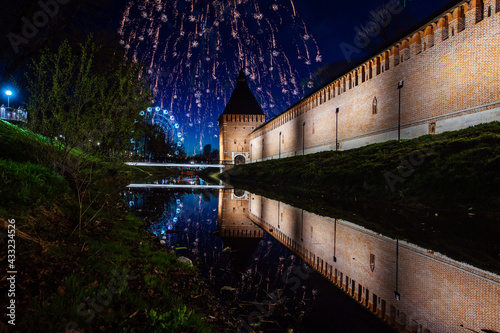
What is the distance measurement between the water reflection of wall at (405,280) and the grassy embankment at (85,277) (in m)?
1.91

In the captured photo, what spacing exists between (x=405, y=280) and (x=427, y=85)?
17.1 meters

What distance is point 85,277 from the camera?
2.78m

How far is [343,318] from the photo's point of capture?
114 inches

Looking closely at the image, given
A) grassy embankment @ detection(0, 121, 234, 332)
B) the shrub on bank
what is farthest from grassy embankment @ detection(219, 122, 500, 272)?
→ the shrub on bank

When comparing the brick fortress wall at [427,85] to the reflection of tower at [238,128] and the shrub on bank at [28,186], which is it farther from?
the reflection of tower at [238,128]

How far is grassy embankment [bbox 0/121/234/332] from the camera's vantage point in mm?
2178

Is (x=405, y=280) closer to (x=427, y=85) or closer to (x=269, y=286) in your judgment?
(x=269, y=286)

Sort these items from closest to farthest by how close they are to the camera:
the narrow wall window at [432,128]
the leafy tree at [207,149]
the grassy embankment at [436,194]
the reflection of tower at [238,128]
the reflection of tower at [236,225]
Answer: the grassy embankment at [436,194], the reflection of tower at [236,225], the narrow wall window at [432,128], the reflection of tower at [238,128], the leafy tree at [207,149]

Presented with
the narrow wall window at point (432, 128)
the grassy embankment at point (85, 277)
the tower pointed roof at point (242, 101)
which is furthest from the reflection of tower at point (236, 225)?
the tower pointed roof at point (242, 101)

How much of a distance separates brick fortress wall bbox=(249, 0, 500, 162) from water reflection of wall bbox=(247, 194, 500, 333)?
12.1 m

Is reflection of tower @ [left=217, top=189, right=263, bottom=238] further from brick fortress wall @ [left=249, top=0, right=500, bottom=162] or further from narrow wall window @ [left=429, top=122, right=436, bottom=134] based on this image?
Answer: narrow wall window @ [left=429, top=122, right=436, bottom=134]

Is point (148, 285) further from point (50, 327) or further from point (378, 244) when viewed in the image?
point (378, 244)

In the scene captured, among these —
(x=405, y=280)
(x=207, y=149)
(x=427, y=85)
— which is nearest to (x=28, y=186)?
(x=405, y=280)

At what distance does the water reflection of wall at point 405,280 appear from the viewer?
112 inches
